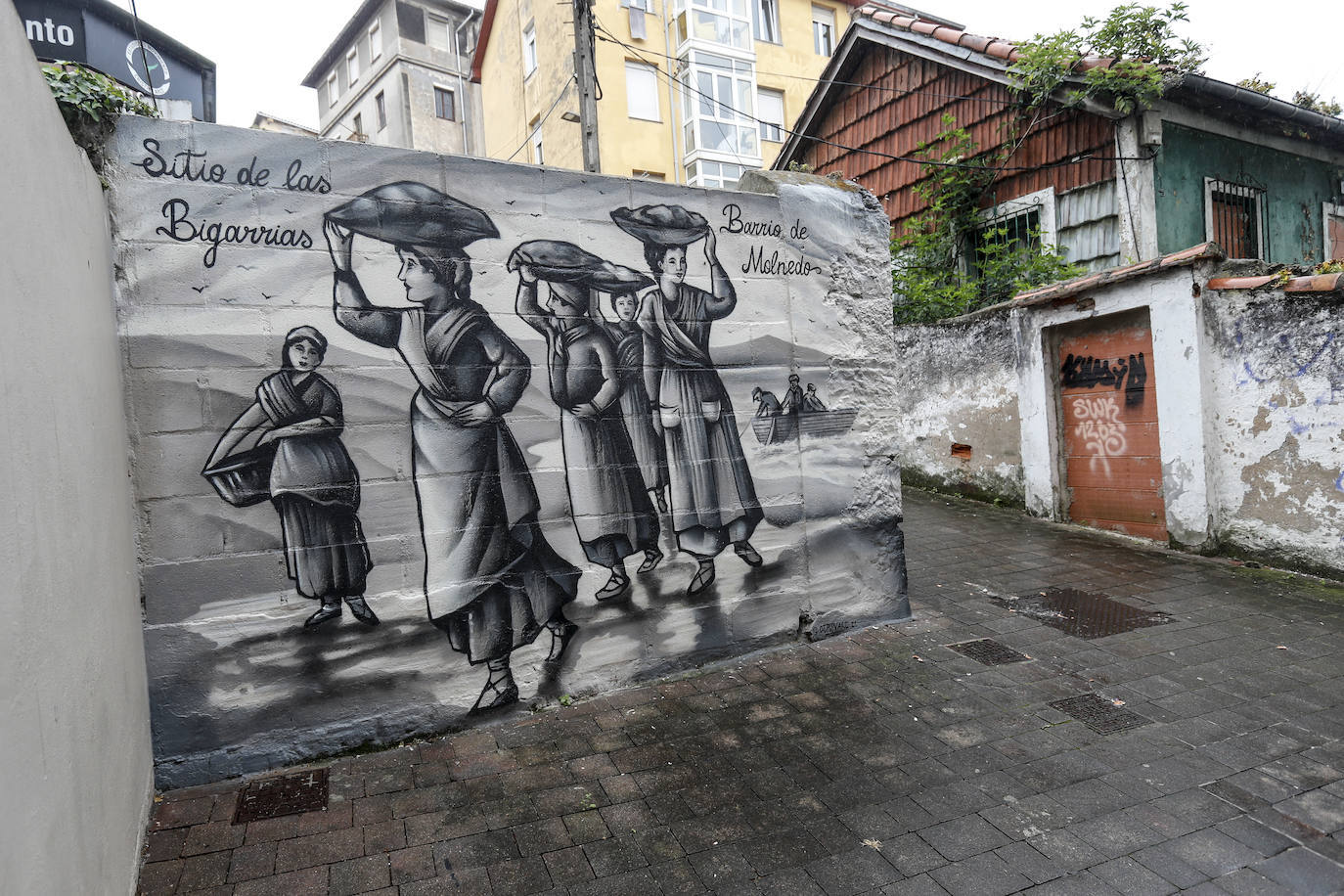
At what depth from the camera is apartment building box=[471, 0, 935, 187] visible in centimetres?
1831

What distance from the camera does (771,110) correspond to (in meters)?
21.2

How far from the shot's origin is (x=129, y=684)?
2.98 metres

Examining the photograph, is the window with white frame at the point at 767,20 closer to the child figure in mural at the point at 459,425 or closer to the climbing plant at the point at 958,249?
the climbing plant at the point at 958,249

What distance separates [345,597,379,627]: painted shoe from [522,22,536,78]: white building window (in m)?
18.6

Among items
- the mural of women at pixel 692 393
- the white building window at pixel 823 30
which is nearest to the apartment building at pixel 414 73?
the white building window at pixel 823 30

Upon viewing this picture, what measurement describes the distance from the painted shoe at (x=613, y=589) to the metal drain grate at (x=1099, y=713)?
7.87 ft

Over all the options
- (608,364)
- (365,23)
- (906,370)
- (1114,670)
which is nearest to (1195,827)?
(1114,670)

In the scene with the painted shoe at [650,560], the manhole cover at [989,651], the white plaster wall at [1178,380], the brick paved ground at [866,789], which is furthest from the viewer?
the white plaster wall at [1178,380]

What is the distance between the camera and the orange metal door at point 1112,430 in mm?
7121

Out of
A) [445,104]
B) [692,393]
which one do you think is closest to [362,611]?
[692,393]

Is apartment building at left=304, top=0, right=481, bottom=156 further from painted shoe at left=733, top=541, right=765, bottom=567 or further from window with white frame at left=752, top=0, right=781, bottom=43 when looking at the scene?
painted shoe at left=733, top=541, right=765, bottom=567

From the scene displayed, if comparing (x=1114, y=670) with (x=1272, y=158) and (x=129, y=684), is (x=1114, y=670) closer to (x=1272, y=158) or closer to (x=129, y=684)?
(x=129, y=684)

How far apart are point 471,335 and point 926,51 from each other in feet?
32.7

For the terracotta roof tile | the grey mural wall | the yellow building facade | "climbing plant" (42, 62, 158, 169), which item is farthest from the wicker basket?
the yellow building facade
